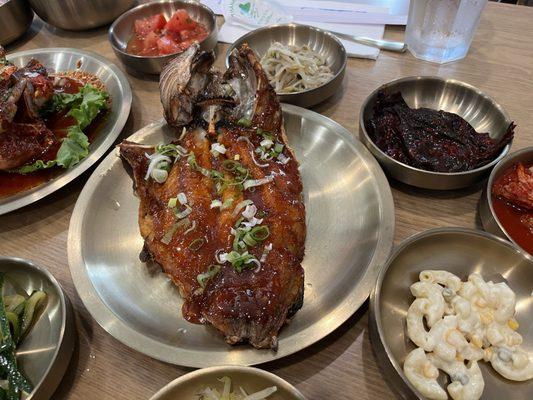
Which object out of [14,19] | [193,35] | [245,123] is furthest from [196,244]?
[14,19]

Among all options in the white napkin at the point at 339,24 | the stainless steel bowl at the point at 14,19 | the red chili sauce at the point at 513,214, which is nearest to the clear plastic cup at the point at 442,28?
the white napkin at the point at 339,24

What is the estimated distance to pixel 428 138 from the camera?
232 cm

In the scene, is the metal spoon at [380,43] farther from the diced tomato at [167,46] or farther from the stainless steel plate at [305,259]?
Result: the diced tomato at [167,46]

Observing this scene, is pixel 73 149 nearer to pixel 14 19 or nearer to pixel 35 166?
pixel 35 166

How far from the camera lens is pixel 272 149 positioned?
2.21m

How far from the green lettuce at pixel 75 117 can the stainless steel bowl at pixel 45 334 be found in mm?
742

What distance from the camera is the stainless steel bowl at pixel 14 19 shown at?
11.5ft

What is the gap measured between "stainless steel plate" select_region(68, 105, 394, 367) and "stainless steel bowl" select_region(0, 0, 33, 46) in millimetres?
2045

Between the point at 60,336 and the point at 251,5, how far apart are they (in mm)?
3041

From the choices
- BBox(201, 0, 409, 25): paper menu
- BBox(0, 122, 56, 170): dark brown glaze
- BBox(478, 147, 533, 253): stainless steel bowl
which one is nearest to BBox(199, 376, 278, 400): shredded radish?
BBox(478, 147, 533, 253): stainless steel bowl

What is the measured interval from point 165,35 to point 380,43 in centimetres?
173

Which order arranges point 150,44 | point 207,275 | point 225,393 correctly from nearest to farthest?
point 225,393 < point 207,275 < point 150,44

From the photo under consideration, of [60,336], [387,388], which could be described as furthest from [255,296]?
[60,336]

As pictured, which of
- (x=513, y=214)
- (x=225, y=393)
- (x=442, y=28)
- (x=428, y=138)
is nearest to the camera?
(x=225, y=393)
